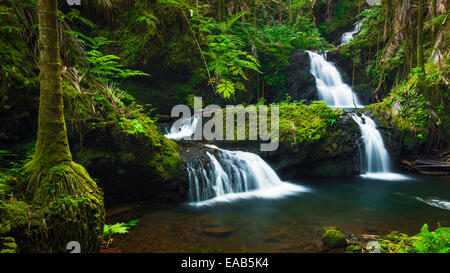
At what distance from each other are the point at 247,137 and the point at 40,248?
620cm

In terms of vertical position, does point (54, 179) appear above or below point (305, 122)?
below

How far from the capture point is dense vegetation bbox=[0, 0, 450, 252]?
280 cm

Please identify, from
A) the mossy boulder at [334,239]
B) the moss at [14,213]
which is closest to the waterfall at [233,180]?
the mossy boulder at [334,239]

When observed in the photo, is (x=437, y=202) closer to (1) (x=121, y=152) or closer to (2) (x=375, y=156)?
(2) (x=375, y=156)

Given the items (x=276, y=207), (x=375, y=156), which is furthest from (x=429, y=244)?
(x=375, y=156)

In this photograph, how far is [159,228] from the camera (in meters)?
4.29

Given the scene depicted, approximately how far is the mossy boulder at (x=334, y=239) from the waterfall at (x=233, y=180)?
8.39 ft

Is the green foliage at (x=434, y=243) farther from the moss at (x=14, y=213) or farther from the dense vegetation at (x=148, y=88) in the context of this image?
the moss at (x=14, y=213)

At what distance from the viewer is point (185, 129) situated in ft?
29.8

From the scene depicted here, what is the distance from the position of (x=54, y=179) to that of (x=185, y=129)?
6.39 meters
